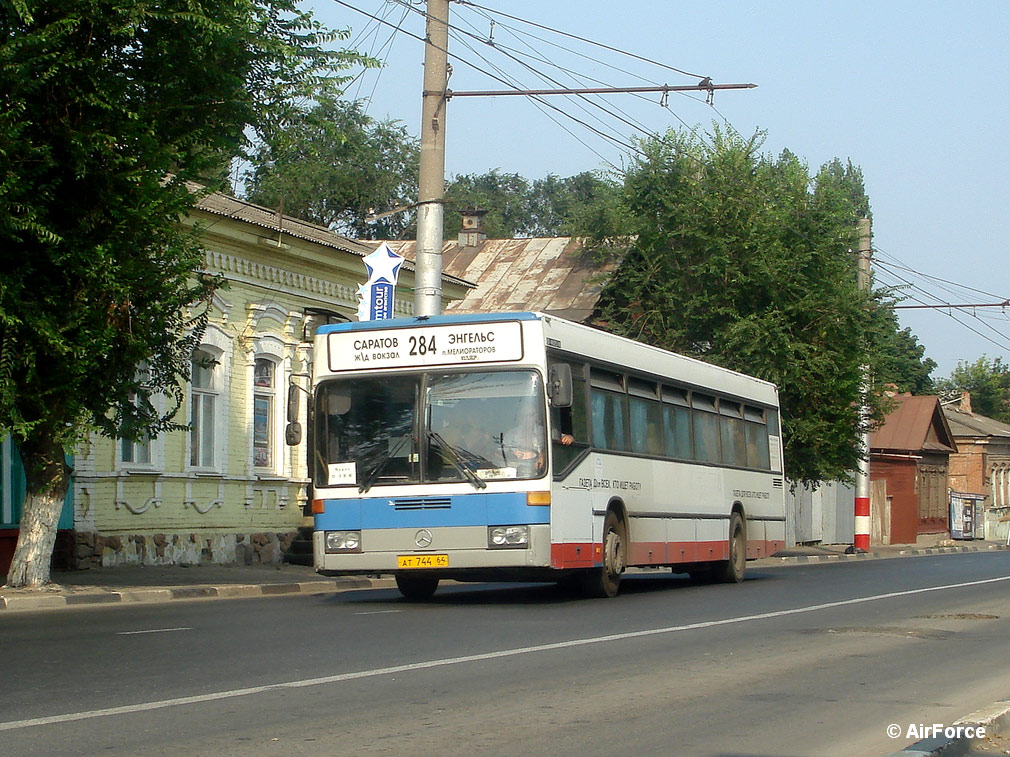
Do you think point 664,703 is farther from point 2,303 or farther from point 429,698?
point 2,303

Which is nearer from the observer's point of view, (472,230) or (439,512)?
(439,512)

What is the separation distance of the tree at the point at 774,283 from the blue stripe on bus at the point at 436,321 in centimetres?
2089

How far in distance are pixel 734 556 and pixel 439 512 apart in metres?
7.90

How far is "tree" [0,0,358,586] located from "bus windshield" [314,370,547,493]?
267cm

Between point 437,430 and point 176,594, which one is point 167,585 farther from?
point 437,430

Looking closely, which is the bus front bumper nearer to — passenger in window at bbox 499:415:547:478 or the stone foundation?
passenger in window at bbox 499:415:547:478

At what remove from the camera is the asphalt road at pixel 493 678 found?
23.7 ft

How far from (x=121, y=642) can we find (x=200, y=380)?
14.2 m

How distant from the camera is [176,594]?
59.2ft

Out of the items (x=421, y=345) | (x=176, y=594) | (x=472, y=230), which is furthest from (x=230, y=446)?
(x=472, y=230)

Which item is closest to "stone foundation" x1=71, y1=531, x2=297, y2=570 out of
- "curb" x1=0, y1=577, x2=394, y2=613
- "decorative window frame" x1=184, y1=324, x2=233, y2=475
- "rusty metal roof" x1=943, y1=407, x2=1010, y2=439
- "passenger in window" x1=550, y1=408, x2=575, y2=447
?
"decorative window frame" x1=184, y1=324, x2=233, y2=475

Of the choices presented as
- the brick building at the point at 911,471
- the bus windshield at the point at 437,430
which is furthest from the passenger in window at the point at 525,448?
the brick building at the point at 911,471

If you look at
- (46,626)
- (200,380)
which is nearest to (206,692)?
(46,626)

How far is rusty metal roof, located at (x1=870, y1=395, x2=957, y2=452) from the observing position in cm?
6981
